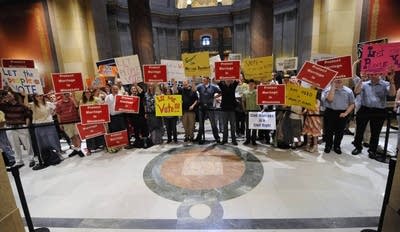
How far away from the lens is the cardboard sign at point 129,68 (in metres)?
5.68

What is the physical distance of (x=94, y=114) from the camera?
5.59 metres

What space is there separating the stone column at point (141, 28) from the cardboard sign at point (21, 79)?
4.37 meters

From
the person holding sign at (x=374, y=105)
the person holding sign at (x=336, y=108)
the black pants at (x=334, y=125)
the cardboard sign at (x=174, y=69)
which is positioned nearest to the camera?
the person holding sign at (x=374, y=105)

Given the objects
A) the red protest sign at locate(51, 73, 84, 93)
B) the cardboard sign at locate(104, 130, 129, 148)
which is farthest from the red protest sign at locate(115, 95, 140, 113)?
the red protest sign at locate(51, 73, 84, 93)

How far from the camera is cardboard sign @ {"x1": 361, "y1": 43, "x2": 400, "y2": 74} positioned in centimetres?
423

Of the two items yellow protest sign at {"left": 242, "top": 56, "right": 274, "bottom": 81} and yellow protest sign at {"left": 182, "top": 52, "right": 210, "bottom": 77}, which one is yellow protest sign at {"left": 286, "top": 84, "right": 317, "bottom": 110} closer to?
yellow protest sign at {"left": 242, "top": 56, "right": 274, "bottom": 81}

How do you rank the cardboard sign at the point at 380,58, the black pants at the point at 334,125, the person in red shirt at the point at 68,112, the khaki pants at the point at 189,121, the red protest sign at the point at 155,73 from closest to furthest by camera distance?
1. the cardboard sign at the point at 380,58
2. the black pants at the point at 334,125
3. the red protest sign at the point at 155,73
4. the person in red shirt at the point at 68,112
5. the khaki pants at the point at 189,121

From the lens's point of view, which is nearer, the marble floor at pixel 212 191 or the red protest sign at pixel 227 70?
the marble floor at pixel 212 191

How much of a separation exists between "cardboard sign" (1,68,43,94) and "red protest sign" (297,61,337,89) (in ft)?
18.1

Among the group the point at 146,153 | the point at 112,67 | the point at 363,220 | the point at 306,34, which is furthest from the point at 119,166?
the point at 306,34

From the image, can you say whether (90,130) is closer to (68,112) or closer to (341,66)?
(68,112)

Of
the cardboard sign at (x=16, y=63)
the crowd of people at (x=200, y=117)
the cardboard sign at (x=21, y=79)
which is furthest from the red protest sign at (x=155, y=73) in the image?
the cardboard sign at (x=16, y=63)

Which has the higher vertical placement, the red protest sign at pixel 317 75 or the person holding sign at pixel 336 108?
the red protest sign at pixel 317 75

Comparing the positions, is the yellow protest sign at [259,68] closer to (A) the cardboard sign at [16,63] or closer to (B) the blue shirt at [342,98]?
(B) the blue shirt at [342,98]
